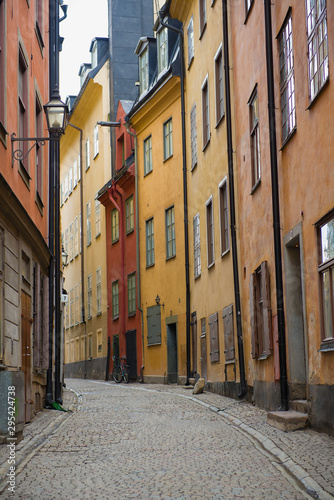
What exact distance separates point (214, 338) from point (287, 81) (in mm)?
8700

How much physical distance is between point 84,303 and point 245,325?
23299 mm

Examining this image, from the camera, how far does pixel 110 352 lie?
3319 centimetres

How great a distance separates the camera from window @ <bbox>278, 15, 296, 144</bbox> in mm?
11883

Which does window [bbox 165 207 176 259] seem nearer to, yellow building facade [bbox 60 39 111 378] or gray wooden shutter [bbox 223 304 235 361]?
gray wooden shutter [bbox 223 304 235 361]

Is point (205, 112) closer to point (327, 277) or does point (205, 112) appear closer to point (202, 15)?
point (202, 15)

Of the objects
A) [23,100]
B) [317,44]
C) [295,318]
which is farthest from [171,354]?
[317,44]

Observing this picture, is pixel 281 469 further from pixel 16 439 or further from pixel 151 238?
pixel 151 238

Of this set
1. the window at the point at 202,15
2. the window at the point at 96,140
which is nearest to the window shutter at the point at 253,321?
the window at the point at 202,15

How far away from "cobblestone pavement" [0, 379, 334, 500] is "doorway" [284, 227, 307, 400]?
82cm

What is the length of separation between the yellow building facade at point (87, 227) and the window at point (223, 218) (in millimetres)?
16099

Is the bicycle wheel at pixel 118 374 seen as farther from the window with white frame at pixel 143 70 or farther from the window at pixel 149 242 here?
the window with white frame at pixel 143 70

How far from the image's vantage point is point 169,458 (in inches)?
327

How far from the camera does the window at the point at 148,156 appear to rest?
92.6 ft

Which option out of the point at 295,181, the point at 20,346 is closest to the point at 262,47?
the point at 295,181
